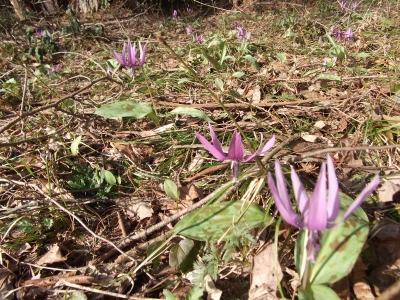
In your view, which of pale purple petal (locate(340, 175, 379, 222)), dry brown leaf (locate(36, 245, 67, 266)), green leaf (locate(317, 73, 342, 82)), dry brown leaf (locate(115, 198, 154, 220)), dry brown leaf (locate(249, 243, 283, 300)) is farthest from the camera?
green leaf (locate(317, 73, 342, 82))

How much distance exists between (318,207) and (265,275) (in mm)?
408

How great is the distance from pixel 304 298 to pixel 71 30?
15.1ft

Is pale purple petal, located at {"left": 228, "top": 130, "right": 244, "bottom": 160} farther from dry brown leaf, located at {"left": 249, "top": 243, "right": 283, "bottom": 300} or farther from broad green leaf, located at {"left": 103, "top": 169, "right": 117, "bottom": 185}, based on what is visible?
broad green leaf, located at {"left": 103, "top": 169, "right": 117, "bottom": 185}

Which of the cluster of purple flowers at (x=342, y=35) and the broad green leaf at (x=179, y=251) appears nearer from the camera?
the broad green leaf at (x=179, y=251)

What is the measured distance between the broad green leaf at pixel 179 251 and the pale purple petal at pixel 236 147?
331mm

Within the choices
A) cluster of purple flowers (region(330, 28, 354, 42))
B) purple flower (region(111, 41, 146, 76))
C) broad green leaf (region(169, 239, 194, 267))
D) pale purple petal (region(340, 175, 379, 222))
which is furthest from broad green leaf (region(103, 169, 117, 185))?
cluster of purple flowers (region(330, 28, 354, 42))

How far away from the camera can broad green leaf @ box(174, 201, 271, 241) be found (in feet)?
2.91

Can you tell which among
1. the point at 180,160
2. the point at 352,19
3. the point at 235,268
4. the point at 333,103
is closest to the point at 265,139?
the point at 180,160

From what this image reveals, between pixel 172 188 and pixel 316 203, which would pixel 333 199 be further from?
pixel 172 188

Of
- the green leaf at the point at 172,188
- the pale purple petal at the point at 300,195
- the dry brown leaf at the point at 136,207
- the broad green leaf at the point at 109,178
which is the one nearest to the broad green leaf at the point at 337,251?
the pale purple petal at the point at 300,195

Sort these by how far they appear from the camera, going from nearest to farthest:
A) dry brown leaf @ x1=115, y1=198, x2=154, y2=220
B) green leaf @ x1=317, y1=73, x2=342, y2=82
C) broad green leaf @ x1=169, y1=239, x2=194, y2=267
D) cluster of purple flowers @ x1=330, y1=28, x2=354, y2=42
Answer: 1. broad green leaf @ x1=169, y1=239, x2=194, y2=267
2. dry brown leaf @ x1=115, y1=198, x2=154, y2=220
3. green leaf @ x1=317, y1=73, x2=342, y2=82
4. cluster of purple flowers @ x1=330, y1=28, x2=354, y2=42

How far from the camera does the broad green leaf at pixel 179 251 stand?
0.93 m

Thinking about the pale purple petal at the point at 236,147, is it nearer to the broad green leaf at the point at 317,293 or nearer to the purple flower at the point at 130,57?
the broad green leaf at the point at 317,293

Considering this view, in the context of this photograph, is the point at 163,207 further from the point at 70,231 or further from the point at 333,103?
the point at 333,103
